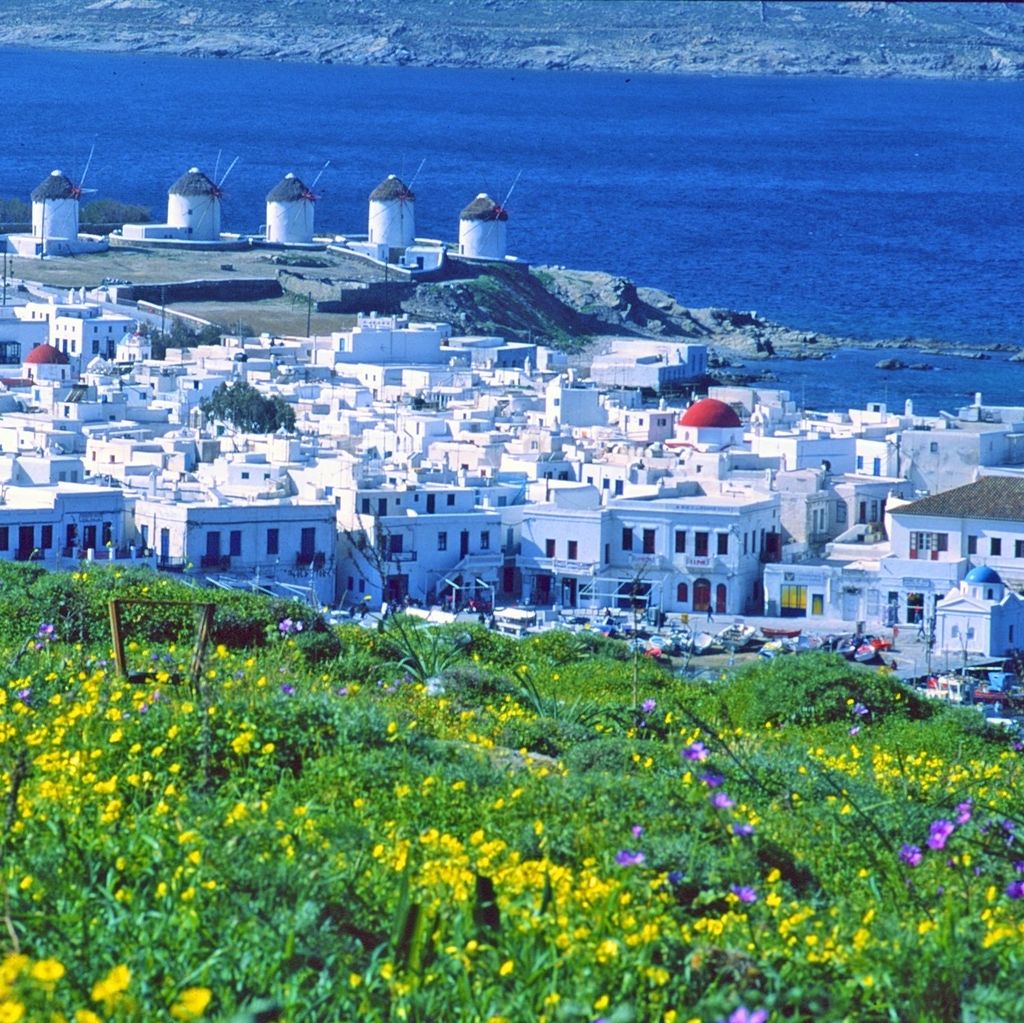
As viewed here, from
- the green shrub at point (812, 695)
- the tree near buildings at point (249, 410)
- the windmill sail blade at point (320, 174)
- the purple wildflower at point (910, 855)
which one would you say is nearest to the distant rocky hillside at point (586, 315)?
the tree near buildings at point (249, 410)

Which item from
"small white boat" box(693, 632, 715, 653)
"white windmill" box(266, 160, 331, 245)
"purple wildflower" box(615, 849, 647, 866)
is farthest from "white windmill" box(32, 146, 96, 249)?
"purple wildflower" box(615, 849, 647, 866)

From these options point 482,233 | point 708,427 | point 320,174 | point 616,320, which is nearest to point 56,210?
point 482,233

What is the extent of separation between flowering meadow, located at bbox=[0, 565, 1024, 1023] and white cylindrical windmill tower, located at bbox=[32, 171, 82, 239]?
5257 centimetres

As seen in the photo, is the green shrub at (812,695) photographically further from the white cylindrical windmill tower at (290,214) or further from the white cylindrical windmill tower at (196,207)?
the white cylindrical windmill tower at (290,214)

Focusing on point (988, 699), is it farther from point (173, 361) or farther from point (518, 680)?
point (173, 361)

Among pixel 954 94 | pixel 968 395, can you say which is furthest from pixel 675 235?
pixel 954 94

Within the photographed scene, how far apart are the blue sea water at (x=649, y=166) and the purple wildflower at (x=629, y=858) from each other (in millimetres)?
40328

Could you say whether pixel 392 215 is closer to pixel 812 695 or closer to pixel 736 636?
pixel 736 636

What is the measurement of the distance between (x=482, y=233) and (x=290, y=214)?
4.18 m

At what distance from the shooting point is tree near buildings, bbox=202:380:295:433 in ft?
116

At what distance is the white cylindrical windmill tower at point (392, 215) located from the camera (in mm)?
65062

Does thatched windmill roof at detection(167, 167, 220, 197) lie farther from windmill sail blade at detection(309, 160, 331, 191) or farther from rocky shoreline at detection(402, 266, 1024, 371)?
windmill sail blade at detection(309, 160, 331, 191)

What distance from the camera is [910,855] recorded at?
6859 mm

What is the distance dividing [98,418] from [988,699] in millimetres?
16981
